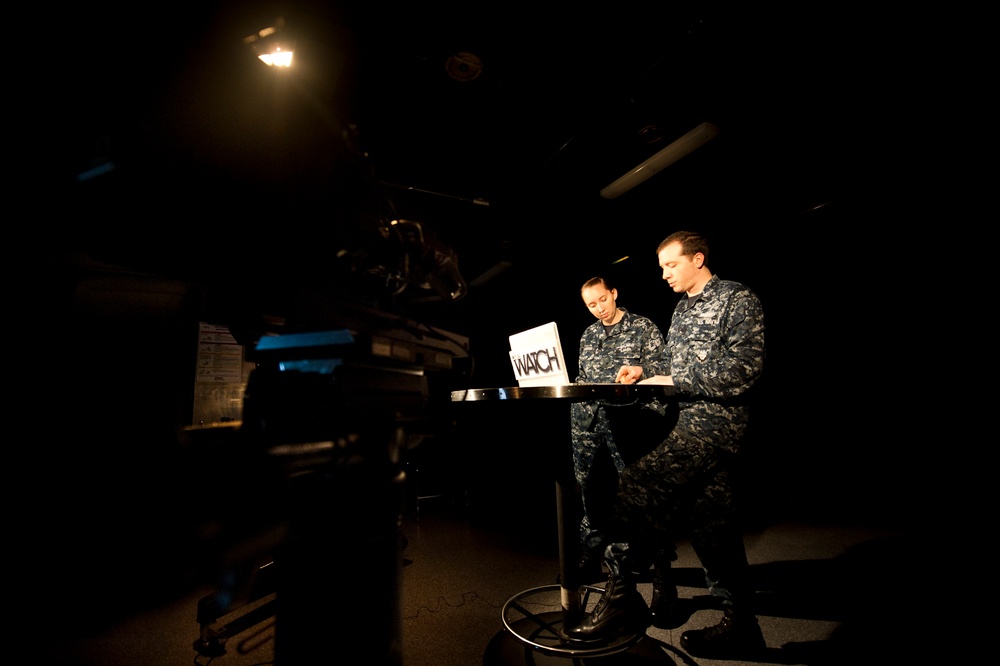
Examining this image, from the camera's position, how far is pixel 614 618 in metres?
1.46

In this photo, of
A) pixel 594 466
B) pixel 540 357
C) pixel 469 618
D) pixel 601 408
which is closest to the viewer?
pixel 540 357

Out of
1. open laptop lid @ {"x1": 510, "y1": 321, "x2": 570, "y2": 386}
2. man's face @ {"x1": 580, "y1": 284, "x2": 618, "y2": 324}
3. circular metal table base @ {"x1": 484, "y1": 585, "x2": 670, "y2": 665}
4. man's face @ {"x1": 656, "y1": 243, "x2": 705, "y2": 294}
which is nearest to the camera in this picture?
circular metal table base @ {"x1": 484, "y1": 585, "x2": 670, "y2": 665}

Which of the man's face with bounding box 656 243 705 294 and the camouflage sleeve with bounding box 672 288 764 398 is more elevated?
the man's face with bounding box 656 243 705 294

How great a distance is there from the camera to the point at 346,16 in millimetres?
2191

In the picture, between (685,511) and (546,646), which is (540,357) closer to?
(685,511)

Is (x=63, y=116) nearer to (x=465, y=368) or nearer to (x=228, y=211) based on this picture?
(x=228, y=211)

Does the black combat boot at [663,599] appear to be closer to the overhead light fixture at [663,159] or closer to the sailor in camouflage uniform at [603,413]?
the sailor in camouflage uniform at [603,413]

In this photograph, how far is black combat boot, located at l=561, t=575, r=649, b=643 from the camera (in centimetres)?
143

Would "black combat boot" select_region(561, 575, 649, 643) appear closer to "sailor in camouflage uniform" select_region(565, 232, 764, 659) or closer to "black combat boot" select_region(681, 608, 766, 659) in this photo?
"sailor in camouflage uniform" select_region(565, 232, 764, 659)

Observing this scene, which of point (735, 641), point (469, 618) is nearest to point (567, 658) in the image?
point (469, 618)

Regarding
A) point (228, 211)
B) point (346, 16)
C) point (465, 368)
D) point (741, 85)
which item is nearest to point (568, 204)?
point (741, 85)

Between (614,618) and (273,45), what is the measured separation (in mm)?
3184

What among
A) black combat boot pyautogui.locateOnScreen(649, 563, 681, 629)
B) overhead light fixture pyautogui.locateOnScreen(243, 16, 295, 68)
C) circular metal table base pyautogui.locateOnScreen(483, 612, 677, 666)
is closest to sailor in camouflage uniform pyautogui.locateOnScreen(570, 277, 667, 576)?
black combat boot pyautogui.locateOnScreen(649, 563, 681, 629)

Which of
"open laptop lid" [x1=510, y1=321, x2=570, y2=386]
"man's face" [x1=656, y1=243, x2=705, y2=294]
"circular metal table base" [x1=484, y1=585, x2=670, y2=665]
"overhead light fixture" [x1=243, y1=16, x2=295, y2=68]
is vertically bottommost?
"circular metal table base" [x1=484, y1=585, x2=670, y2=665]
